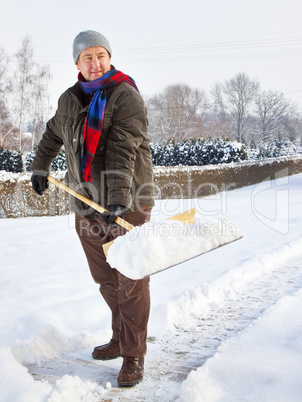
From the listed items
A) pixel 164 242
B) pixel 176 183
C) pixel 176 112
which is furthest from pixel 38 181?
pixel 176 112

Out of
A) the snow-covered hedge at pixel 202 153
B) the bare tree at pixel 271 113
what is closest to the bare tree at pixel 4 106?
the snow-covered hedge at pixel 202 153

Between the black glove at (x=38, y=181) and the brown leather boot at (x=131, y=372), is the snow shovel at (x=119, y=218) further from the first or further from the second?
the brown leather boot at (x=131, y=372)

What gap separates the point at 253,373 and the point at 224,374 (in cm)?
16

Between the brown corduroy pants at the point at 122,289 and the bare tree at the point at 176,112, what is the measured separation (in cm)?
5521

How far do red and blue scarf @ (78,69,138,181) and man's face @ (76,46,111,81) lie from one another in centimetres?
7

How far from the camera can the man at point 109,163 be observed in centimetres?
232

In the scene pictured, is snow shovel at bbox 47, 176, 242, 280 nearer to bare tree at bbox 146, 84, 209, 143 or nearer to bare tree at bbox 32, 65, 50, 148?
bare tree at bbox 32, 65, 50, 148

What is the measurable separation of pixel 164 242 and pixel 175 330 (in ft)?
4.02

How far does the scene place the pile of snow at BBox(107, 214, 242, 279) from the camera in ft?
6.86

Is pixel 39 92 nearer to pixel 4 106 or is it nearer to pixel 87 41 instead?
pixel 4 106

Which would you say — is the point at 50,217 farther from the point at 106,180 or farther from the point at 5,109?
the point at 5,109

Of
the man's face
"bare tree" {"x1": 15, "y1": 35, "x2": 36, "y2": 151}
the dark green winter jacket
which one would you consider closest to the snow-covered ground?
the dark green winter jacket

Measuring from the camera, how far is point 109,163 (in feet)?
7.74

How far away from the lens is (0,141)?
2902 cm
